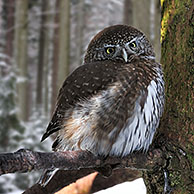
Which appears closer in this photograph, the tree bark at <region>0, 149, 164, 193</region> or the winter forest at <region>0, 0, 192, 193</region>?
the tree bark at <region>0, 149, 164, 193</region>

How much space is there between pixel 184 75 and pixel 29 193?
122 cm

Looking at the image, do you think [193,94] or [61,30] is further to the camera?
[61,30]

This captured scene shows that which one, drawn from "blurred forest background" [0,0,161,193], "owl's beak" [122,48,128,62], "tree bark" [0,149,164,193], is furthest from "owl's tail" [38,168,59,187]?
"blurred forest background" [0,0,161,193]

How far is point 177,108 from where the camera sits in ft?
7.32

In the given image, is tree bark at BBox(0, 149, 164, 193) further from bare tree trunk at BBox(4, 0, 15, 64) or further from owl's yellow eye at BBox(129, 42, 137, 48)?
bare tree trunk at BBox(4, 0, 15, 64)

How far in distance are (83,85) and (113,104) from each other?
0.29 m

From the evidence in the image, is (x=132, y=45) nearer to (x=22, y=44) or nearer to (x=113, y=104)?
(x=113, y=104)

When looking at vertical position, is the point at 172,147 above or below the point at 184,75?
below

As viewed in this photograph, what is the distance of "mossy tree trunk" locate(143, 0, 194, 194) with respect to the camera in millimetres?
2088

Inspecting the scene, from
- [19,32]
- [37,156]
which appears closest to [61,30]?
[19,32]

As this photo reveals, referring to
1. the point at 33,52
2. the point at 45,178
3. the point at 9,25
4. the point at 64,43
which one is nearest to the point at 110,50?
the point at 45,178

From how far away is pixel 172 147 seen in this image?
2105 mm

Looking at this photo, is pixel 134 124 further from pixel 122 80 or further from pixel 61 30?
pixel 61 30

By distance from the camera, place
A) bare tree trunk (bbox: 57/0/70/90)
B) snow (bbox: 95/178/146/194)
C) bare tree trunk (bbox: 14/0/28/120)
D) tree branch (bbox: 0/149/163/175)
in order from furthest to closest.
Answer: bare tree trunk (bbox: 14/0/28/120) → bare tree trunk (bbox: 57/0/70/90) → snow (bbox: 95/178/146/194) → tree branch (bbox: 0/149/163/175)
